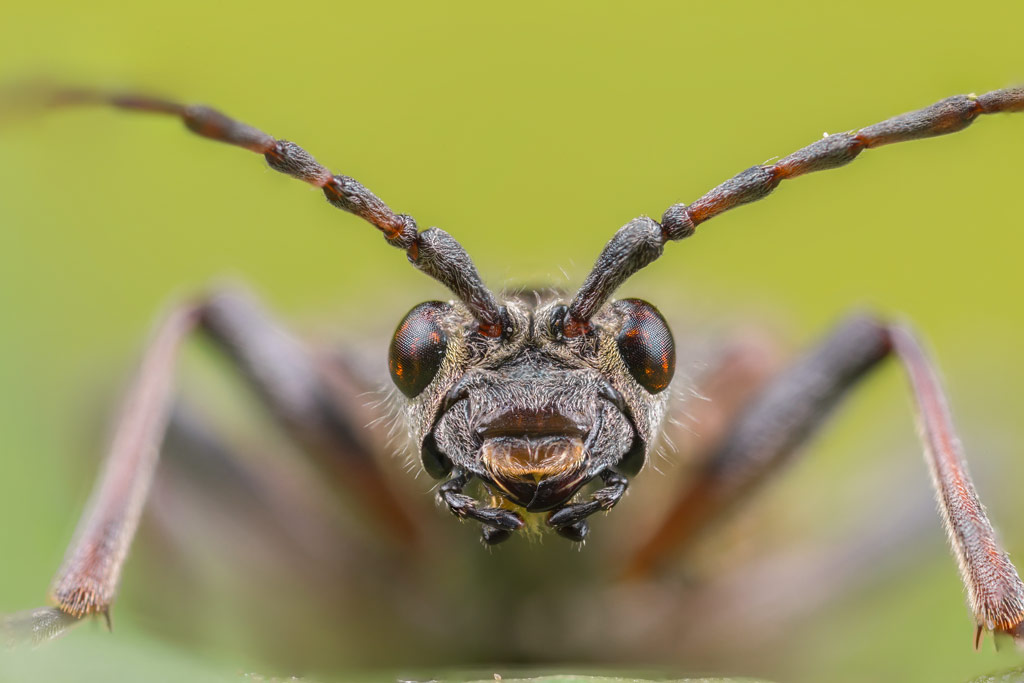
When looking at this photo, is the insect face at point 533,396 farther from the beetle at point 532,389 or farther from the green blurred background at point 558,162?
the green blurred background at point 558,162

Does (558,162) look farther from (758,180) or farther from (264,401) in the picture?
(758,180)

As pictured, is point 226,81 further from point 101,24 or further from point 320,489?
point 320,489

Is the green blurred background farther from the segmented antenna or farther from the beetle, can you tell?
the segmented antenna

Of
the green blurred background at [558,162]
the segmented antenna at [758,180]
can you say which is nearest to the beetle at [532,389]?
the segmented antenna at [758,180]

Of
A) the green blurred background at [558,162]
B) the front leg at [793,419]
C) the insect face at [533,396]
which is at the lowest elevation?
the insect face at [533,396]

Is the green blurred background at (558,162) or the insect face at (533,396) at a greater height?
the green blurred background at (558,162)

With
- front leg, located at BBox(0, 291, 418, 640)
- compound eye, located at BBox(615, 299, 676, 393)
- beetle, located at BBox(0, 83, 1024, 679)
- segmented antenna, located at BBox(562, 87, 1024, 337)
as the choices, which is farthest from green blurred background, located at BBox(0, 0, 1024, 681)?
segmented antenna, located at BBox(562, 87, 1024, 337)
